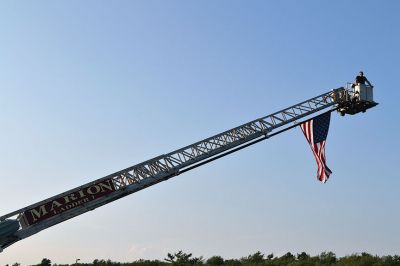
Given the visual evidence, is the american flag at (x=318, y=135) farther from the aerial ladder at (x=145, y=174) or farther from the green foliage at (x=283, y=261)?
the green foliage at (x=283, y=261)

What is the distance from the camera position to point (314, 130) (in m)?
25.3

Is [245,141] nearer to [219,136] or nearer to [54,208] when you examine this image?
[219,136]

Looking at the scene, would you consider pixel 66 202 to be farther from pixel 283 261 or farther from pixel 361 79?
pixel 283 261

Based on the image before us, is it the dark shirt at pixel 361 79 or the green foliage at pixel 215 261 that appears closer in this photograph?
the dark shirt at pixel 361 79

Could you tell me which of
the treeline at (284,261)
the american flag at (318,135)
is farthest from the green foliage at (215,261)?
the american flag at (318,135)

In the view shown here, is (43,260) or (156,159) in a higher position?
(43,260)

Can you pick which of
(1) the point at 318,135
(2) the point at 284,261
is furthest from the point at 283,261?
(1) the point at 318,135

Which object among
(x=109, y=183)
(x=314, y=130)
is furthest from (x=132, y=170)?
(x=314, y=130)

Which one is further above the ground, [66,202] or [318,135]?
[66,202]

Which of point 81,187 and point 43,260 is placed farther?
point 43,260

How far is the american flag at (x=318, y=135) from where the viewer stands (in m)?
25.3

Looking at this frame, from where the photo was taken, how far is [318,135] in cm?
2530

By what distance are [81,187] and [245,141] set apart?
8.33m

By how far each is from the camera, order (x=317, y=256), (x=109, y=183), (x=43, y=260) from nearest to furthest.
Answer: (x=109, y=183) < (x=317, y=256) < (x=43, y=260)
